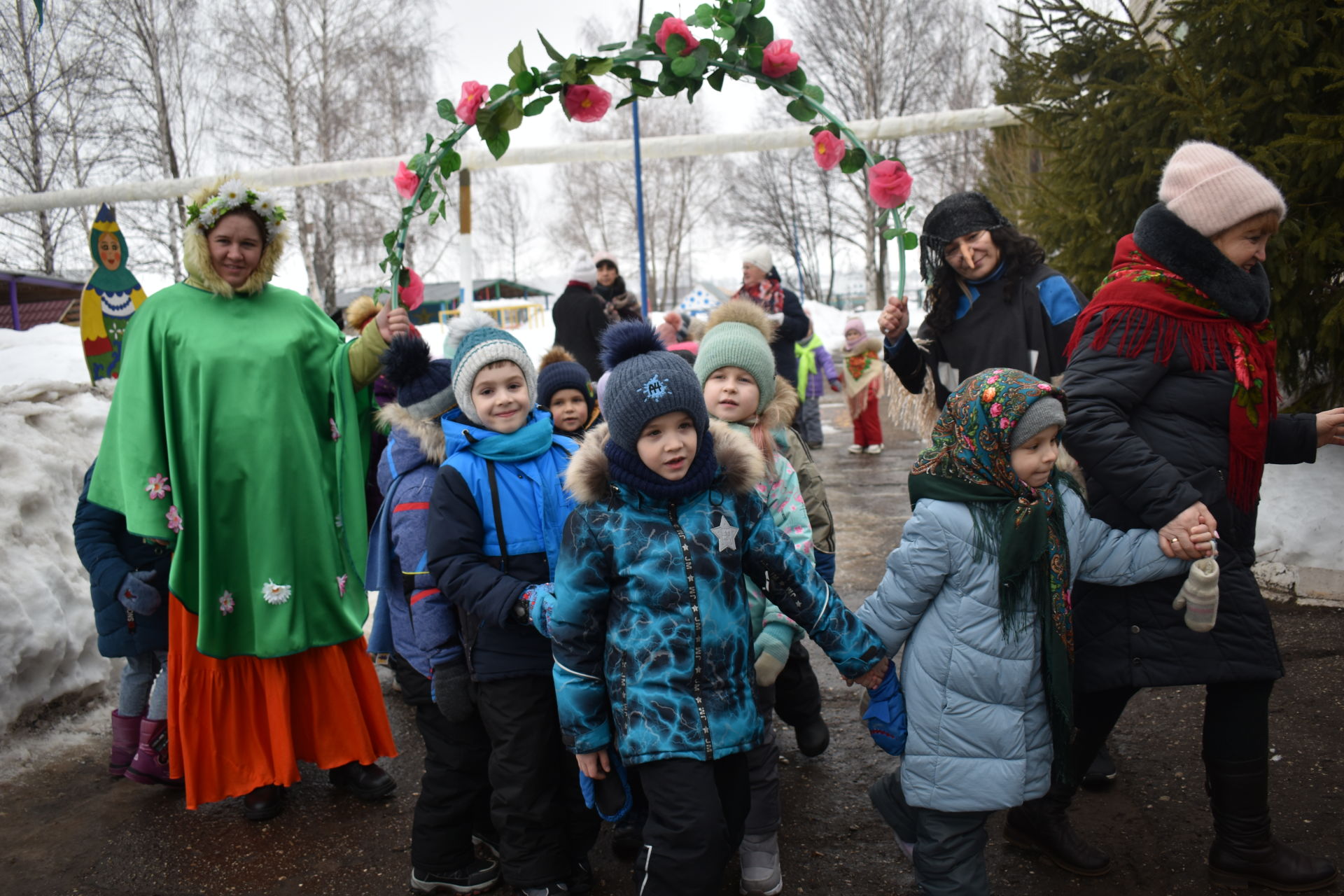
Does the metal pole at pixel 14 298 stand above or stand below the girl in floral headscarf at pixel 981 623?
above

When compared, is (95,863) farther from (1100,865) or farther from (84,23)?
(84,23)

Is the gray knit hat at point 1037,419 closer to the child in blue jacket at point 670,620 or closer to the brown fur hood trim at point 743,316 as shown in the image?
the child in blue jacket at point 670,620

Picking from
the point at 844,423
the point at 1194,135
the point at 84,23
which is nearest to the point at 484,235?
the point at 84,23

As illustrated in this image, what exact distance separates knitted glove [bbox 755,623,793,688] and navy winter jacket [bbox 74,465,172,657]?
7.33 feet

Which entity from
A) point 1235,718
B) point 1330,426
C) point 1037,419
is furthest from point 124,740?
point 1330,426

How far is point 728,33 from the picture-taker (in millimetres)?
3166

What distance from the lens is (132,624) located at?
3.48 metres

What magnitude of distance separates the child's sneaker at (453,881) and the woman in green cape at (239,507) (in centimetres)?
68

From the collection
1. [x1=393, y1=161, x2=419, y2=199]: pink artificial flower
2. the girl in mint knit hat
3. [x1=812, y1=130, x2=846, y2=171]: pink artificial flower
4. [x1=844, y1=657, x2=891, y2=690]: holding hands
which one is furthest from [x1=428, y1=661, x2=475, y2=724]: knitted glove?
[x1=812, y1=130, x2=846, y2=171]: pink artificial flower

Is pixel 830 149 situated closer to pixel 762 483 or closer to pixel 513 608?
pixel 762 483

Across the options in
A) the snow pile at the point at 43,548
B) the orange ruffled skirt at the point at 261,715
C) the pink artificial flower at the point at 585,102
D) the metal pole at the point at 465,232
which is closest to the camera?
the orange ruffled skirt at the point at 261,715

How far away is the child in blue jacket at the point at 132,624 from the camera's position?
3.36 m

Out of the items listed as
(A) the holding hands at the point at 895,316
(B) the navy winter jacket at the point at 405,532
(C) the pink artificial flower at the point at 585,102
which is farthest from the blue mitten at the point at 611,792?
(C) the pink artificial flower at the point at 585,102

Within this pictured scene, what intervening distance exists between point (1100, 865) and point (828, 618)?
44.2 inches
